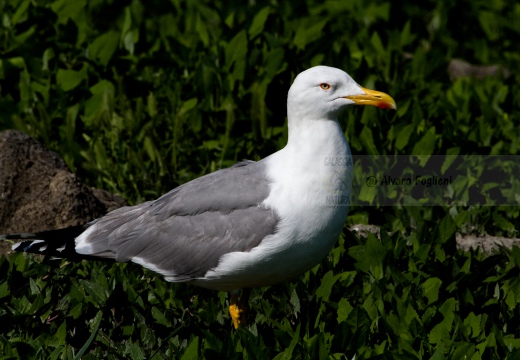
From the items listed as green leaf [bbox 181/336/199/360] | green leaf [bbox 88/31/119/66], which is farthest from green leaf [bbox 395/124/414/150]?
green leaf [bbox 181/336/199/360]

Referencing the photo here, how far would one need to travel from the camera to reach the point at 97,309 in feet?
16.6

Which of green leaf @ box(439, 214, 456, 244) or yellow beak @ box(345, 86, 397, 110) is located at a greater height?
yellow beak @ box(345, 86, 397, 110)

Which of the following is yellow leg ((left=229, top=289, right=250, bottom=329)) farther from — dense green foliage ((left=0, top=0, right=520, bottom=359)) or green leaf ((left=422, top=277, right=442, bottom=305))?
green leaf ((left=422, top=277, right=442, bottom=305))

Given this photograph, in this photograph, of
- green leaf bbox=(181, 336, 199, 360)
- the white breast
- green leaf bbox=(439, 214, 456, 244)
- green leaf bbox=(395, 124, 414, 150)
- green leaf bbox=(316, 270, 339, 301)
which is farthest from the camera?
green leaf bbox=(395, 124, 414, 150)

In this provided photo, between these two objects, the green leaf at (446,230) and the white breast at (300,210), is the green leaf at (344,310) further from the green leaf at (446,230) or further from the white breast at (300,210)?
the green leaf at (446,230)

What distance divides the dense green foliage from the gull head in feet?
3.07

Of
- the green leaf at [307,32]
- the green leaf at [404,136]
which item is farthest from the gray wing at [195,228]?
the green leaf at [307,32]

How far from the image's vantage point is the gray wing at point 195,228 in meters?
4.79

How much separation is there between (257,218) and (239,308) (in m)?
0.62

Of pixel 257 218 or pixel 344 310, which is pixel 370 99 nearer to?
pixel 257 218

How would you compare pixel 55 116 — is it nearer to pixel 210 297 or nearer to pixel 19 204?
pixel 19 204

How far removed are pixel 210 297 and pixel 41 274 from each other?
3.29 ft

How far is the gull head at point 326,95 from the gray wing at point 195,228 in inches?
16.0

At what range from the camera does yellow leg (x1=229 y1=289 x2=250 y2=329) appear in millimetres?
4988
